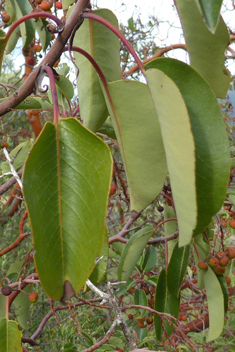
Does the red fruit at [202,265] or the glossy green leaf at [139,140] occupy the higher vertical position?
the glossy green leaf at [139,140]

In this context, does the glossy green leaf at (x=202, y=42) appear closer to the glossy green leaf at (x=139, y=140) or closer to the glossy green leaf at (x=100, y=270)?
the glossy green leaf at (x=139, y=140)

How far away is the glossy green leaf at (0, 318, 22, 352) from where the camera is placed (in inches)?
32.9

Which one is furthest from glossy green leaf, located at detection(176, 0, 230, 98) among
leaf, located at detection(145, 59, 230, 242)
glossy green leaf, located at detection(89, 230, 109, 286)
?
glossy green leaf, located at detection(89, 230, 109, 286)

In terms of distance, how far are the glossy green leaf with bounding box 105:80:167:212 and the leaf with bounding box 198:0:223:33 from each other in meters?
0.15

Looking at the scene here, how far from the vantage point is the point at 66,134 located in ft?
1.50

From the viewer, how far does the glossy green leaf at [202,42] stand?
44 centimetres

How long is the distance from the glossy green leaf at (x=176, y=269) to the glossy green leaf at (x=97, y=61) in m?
0.56

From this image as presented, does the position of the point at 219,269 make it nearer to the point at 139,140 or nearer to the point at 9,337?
the point at 9,337

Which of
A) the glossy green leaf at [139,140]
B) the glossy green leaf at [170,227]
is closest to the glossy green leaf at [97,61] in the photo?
the glossy green leaf at [139,140]

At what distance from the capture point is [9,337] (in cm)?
87

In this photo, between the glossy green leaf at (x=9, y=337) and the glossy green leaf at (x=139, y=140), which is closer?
the glossy green leaf at (x=139, y=140)

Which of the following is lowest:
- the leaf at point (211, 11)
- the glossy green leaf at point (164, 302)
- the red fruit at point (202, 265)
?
the glossy green leaf at point (164, 302)

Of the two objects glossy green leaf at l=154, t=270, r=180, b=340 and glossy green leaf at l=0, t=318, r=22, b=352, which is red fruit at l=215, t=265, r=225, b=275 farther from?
glossy green leaf at l=0, t=318, r=22, b=352

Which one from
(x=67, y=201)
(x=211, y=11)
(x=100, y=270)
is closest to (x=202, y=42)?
(x=211, y=11)
